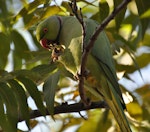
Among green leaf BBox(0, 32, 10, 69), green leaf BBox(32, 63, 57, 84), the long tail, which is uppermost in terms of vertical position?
green leaf BBox(0, 32, 10, 69)

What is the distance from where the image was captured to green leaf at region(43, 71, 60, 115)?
6.50 feet

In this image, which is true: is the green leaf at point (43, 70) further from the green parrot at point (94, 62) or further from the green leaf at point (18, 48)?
the green leaf at point (18, 48)

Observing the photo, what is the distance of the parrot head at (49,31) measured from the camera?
2326 mm

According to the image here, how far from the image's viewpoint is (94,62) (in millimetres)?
2164

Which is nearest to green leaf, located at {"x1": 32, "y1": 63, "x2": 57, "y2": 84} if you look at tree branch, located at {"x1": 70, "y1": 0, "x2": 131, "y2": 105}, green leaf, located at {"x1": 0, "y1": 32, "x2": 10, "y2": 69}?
tree branch, located at {"x1": 70, "y1": 0, "x2": 131, "y2": 105}

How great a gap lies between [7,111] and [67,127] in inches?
38.1

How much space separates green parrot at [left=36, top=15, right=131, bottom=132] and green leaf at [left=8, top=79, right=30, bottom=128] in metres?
0.29

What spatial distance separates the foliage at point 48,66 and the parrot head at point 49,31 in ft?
0.14

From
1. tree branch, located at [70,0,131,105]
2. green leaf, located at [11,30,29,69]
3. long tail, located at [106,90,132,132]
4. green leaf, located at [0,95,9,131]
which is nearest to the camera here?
tree branch, located at [70,0,131,105]

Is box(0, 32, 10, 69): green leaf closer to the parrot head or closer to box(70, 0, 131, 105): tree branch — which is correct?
the parrot head

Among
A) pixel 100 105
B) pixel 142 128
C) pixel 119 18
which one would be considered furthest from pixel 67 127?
pixel 119 18

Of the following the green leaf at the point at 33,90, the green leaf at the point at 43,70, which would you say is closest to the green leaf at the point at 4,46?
the green leaf at the point at 43,70

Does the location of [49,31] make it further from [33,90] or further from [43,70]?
[33,90]

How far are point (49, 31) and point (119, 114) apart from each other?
0.63 metres
